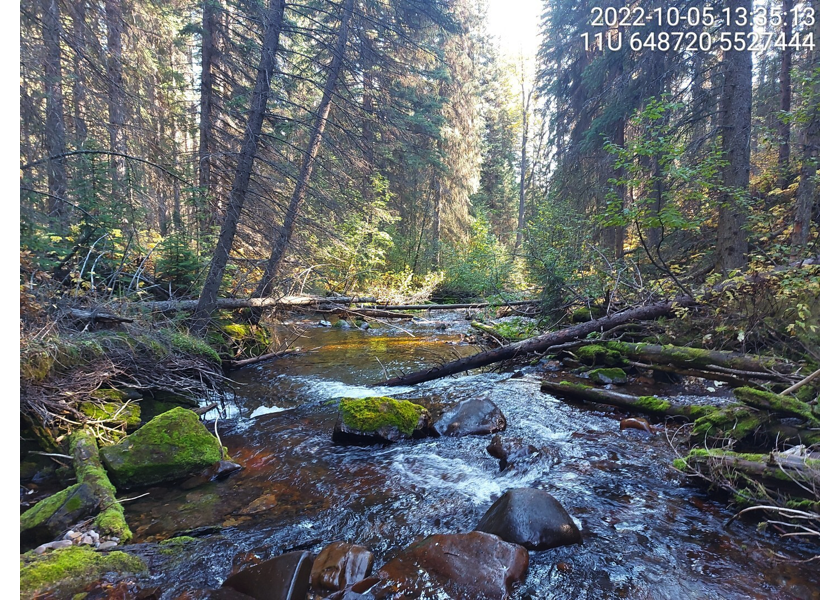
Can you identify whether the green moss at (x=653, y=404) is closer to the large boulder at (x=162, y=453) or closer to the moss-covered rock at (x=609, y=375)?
the moss-covered rock at (x=609, y=375)

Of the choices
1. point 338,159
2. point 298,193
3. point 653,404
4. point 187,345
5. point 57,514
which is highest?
point 338,159

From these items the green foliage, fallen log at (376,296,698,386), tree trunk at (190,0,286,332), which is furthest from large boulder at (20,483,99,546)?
the green foliage

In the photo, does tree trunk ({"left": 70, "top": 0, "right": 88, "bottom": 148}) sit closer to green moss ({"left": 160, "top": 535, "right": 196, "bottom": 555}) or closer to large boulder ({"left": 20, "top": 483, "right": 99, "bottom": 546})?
large boulder ({"left": 20, "top": 483, "right": 99, "bottom": 546})

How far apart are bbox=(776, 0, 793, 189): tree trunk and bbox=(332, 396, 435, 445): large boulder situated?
7.08 meters

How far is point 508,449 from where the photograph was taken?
445 cm

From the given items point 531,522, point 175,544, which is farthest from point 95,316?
point 531,522

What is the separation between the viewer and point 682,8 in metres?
7.96

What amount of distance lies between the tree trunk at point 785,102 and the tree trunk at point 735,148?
58 centimetres

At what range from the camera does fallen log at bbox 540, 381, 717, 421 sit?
474 centimetres

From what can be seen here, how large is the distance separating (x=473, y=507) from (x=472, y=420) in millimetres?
1788

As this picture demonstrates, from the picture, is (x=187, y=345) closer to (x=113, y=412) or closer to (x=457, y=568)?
(x=113, y=412)

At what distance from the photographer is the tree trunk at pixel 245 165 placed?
747 cm

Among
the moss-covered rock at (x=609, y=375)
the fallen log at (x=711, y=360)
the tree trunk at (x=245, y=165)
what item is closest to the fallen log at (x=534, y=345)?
the fallen log at (x=711, y=360)
